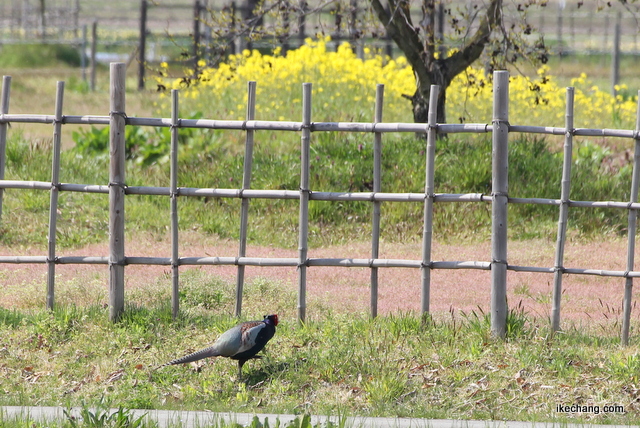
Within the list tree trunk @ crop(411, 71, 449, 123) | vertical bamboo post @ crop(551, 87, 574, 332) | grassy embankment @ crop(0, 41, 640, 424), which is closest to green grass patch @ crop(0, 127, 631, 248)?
tree trunk @ crop(411, 71, 449, 123)

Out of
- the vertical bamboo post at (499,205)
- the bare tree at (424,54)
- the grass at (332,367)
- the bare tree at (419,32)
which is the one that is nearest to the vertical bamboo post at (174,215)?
the grass at (332,367)

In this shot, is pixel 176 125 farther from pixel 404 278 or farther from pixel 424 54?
pixel 424 54

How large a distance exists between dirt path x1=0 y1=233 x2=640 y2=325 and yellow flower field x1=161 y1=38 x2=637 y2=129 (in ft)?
13.3

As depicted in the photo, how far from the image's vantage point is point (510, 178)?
10477 mm

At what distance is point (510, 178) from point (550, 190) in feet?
1.69

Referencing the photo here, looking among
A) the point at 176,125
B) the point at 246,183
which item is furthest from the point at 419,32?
the point at 176,125

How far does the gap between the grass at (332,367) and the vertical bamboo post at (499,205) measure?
5.3 inches

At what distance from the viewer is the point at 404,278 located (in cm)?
840

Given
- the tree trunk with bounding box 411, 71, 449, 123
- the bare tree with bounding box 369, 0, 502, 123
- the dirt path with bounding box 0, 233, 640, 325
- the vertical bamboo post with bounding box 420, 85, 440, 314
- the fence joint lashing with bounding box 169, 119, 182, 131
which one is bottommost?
the dirt path with bounding box 0, 233, 640, 325

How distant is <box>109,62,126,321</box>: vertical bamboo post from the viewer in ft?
21.7

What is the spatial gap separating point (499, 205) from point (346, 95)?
7.44 m

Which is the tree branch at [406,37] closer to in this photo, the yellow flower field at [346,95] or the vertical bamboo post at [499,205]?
the yellow flower field at [346,95]

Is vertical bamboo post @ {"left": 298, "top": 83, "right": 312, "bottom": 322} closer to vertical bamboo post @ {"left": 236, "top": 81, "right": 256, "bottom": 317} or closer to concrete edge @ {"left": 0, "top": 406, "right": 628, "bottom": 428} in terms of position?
vertical bamboo post @ {"left": 236, "top": 81, "right": 256, "bottom": 317}

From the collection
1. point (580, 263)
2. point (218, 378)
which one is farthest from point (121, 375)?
point (580, 263)
